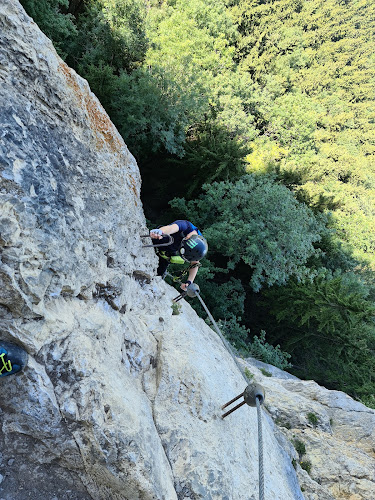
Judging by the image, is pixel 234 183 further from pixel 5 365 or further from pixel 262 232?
pixel 5 365

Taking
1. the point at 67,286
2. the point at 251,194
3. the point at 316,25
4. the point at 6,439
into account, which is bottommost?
the point at 6,439

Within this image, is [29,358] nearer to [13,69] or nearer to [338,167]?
[13,69]

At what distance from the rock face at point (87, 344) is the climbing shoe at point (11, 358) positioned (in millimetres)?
68

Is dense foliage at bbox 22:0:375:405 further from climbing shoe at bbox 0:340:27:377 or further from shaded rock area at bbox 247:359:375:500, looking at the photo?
climbing shoe at bbox 0:340:27:377

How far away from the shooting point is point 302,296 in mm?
10430

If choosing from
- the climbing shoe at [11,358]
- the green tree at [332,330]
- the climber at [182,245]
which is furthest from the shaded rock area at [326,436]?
the climbing shoe at [11,358]

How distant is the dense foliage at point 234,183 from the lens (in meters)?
10.0

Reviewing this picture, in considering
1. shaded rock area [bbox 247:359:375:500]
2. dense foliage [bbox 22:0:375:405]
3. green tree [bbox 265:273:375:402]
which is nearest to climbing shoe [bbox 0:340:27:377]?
shaded rock area [bbox 247:359:375:500]

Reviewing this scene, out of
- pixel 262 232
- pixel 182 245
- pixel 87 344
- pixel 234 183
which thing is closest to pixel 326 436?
pixel 182 245

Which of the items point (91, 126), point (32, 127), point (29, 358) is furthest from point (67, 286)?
point (91, 126)

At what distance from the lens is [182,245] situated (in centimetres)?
492

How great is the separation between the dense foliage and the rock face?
6164mm

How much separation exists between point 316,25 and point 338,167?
2245 cm

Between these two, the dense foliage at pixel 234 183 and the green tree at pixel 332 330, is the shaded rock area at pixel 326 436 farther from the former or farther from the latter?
the dense foliage at pixel 234 183
